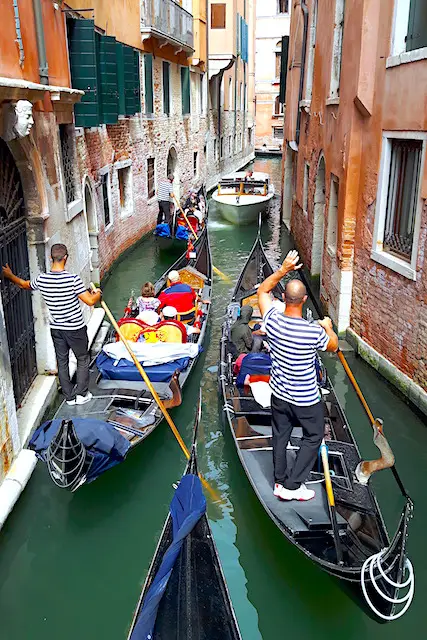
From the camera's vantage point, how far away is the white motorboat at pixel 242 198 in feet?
39.4

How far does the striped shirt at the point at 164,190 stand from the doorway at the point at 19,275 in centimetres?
751

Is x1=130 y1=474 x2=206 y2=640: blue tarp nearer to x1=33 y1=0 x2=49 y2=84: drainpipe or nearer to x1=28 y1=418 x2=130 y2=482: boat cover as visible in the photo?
x1=28 y1=418 x2=130 y2=482: boat cover

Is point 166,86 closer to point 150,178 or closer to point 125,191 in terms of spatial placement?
point 150,178

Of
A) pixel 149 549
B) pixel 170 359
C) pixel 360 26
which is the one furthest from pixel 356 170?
pixel 149 549

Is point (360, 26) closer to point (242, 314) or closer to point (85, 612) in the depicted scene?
point (242, 314)

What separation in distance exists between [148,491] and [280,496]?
980mm

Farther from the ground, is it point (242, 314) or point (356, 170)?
point (356, 170)

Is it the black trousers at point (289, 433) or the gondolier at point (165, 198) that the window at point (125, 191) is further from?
the black trousers at point (289, 433)

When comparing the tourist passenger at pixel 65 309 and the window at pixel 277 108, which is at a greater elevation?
the window at pixel 277 108

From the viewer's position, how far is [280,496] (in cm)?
293

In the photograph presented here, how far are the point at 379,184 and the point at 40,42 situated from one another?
2733 millimetres

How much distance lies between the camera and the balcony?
935cm

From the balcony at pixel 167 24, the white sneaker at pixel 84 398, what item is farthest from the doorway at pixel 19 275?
the balcony at pixel 167 24

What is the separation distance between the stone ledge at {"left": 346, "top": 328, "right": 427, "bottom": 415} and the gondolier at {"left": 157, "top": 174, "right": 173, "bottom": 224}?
551cm
